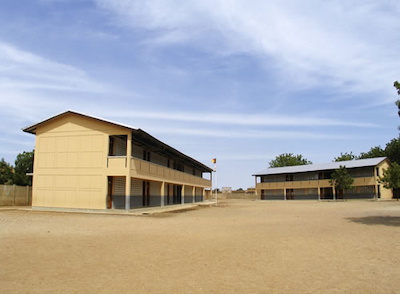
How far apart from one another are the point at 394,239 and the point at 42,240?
1111cm

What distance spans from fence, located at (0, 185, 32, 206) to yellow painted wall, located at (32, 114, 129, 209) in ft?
15.9

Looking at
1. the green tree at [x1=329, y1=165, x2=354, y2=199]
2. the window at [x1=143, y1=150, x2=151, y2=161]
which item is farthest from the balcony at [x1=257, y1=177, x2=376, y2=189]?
the window at [x1=143, y1=150, x2=151, y2=161]

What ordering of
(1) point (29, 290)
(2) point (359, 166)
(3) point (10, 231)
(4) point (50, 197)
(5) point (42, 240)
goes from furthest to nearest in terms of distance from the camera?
(2) point (359, 166), (4) point (50, 197), (3) point (10, 231), (5) point (42, 240), (1) point (29, 290)

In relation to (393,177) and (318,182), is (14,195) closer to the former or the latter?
(393,177)

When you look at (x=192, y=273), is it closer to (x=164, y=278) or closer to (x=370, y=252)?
(x=164, y=278)

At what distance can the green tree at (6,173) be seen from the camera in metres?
36.2

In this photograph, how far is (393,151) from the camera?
6462 centimetres

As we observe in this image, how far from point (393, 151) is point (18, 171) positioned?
6186 cm

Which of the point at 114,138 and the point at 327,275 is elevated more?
the point at 114,138

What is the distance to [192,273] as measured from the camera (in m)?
7.22

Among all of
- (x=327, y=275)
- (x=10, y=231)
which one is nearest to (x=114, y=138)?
(x=10, y=231)

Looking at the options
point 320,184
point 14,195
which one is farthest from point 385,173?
point 14,195

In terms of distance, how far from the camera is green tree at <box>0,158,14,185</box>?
3625cm

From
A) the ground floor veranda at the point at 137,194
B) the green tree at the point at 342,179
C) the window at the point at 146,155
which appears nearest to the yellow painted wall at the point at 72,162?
the ground floor veranda at the point at 137,194
